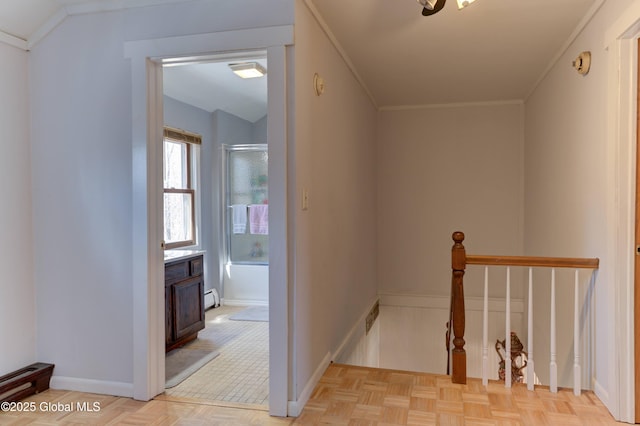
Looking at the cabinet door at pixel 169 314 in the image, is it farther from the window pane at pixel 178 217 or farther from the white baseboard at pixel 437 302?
the white baseboard at pixel 437 302

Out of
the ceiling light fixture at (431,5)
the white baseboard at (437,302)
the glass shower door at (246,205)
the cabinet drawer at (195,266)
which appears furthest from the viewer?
the glass shower door at (246,205)

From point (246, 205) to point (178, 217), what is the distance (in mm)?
862

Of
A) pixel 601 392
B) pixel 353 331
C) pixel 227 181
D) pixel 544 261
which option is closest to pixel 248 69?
pixel 227 181

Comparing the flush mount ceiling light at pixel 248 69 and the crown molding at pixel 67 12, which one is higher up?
the flush mount ceiling light at pixel 248 69

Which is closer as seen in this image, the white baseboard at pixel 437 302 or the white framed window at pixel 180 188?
the white framed window at pixel 180 188

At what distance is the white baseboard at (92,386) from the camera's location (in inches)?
98.4

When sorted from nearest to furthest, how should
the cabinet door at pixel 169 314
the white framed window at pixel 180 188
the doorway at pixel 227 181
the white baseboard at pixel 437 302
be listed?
the cabinet door at pixel 169 314 → the doorway at pixel 227 181 → the white framed window at pixel 180 188 → the white baseboard at pixel 437 302

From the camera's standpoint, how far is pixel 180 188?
15.8 feet

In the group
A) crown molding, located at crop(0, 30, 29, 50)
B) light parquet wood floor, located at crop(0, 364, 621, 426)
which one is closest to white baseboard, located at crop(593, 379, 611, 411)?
light parquet wood floor, located at crop(0, 364, 621, 426)

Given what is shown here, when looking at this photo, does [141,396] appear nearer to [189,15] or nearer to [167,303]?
[167,303]

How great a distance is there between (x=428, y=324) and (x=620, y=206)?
3.17m

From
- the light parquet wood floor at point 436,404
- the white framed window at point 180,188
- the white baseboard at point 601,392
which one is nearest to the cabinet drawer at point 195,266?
the white framed window at point 180,188

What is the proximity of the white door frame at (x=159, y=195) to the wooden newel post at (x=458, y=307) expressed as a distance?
3.54 ft

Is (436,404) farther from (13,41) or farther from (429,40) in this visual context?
(13,41)
